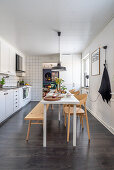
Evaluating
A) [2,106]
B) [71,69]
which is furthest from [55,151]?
[71,69]

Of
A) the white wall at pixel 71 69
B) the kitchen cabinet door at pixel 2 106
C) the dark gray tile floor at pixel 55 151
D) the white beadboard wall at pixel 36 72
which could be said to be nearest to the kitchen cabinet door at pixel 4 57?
the kitchen cabinet door at pixel 2 106

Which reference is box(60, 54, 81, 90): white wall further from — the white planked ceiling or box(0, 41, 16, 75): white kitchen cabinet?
box(0, 41, 16, 75): white kitchen cabinet

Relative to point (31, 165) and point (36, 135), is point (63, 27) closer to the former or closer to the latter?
point (36, 135)

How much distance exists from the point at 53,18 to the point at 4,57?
220 cm

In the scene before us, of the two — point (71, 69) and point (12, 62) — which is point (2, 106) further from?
point (71, 69)

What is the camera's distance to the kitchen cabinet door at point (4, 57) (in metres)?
3.72

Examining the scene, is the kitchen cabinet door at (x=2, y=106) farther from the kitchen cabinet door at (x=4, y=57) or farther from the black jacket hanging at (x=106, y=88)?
the black jacket hanging at (x=106, y=88)

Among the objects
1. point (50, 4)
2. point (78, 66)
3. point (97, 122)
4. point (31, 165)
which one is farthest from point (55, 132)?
point (78, 66)

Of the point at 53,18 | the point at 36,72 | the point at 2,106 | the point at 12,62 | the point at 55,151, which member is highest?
the point at 53,18

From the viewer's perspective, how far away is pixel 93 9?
7.28 ft

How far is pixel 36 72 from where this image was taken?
251 inches

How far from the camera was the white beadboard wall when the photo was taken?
6.34 metres

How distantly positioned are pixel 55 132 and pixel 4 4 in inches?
104

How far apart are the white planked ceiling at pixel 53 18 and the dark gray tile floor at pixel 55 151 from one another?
2.45 m
